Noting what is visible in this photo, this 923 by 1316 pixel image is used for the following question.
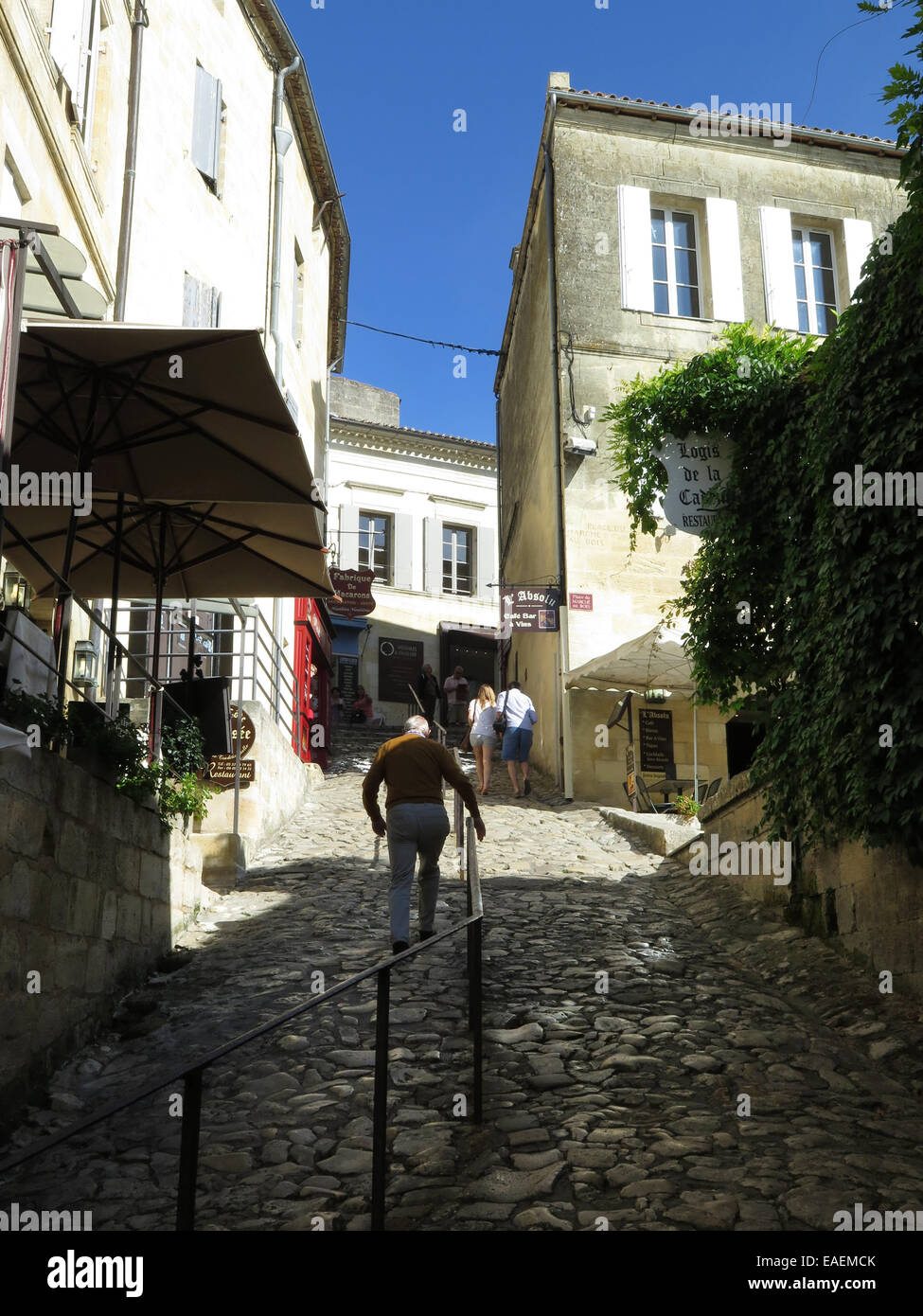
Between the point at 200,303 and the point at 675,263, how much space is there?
24.6 ft

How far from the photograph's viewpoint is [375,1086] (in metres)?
4.18

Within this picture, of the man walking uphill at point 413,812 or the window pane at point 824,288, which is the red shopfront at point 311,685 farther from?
the window pane at point 824,288

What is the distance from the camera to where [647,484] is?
10234mm

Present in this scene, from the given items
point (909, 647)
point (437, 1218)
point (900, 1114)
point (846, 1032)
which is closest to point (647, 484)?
point (909, 647)

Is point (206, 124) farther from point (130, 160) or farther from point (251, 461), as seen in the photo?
point (251, 461)

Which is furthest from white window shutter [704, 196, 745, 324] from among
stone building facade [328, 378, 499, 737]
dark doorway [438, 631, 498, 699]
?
dark doorway [438, 631, 498, 699]

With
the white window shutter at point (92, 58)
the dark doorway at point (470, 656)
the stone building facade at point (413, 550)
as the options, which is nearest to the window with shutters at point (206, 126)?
the white window shutter at point (92, 58)

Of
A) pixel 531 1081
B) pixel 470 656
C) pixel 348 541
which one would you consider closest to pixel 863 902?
pixel 531 1081

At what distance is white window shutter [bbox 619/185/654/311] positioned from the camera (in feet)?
58.1

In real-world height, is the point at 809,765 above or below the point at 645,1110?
above

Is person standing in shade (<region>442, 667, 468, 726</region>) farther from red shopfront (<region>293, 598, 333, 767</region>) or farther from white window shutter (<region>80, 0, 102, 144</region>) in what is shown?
white window shutter (<region>80, 0, 102, 144</region>)
